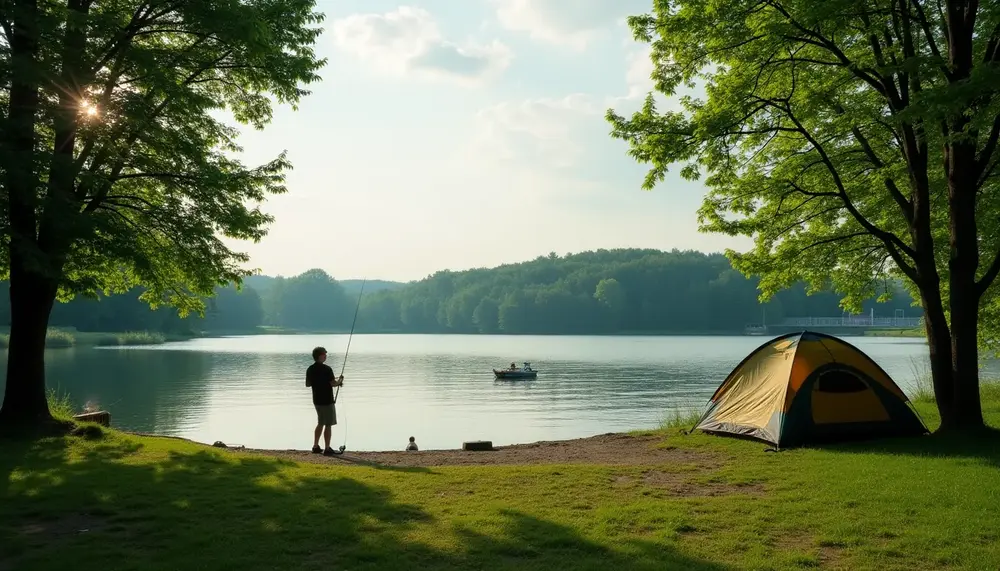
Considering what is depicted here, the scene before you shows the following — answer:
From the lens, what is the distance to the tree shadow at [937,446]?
34.7 feet

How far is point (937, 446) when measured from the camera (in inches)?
443

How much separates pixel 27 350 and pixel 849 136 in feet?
52.5

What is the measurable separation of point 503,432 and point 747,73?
51.7 ft

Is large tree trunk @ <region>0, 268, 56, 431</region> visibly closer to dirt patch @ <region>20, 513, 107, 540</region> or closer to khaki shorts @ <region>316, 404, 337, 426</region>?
khaki shorts @ <region>316, 404, 337, 426</region>

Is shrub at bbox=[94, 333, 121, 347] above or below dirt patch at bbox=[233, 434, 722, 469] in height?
below

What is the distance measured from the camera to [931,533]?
6586 mm

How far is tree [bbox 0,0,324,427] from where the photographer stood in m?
10.7

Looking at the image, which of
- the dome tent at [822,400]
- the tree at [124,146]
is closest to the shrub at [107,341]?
the tree at [124,146]

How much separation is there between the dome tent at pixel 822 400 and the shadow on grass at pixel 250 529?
22.8ft

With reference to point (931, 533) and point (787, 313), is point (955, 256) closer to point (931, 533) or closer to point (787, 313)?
point (931, 533)

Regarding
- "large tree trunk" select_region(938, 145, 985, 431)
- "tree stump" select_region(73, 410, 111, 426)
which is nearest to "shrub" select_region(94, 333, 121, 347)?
"tree stump" select_region(73, 410, 111, 426)

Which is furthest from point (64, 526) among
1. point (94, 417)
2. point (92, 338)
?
point (92, 338)

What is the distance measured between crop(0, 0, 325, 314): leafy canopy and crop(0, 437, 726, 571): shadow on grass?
367 centimetres

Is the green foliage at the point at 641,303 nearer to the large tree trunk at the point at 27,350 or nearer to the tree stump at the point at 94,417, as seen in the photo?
the tree stump at the point at 94,417
